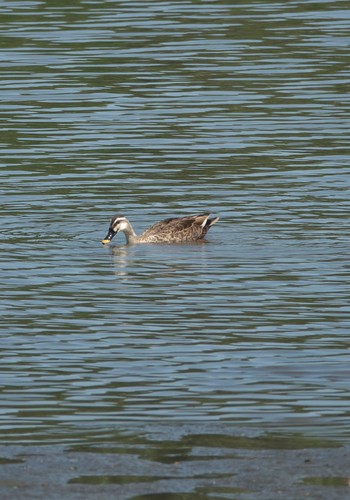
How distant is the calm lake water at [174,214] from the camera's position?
13.9 m

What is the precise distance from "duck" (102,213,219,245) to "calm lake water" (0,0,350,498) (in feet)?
0.58

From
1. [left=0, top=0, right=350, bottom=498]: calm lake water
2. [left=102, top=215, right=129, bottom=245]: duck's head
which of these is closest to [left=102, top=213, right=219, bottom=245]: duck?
[left=102, top=215, right=129, bottom=245]: duck's head

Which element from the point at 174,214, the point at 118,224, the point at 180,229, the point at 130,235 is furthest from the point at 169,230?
the point at 174,214

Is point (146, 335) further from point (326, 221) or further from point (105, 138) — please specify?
point (105, 138)

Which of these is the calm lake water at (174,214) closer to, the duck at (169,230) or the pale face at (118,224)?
the duck at (169,230)

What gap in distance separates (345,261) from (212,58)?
15895mm

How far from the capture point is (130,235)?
2222cm

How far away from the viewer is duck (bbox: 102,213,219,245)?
2169 centimetres

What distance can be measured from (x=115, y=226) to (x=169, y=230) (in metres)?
0.75

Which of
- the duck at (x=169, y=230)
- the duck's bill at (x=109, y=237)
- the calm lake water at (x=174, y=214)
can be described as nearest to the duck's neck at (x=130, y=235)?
the duck at (x=169, y=230)

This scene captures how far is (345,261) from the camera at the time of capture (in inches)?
786

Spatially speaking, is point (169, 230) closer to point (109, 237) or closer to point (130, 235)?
point (130, 235)

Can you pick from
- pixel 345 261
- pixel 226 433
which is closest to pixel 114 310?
pixel 345 261

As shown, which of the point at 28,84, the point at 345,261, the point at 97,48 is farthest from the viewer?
the point at 97,48
